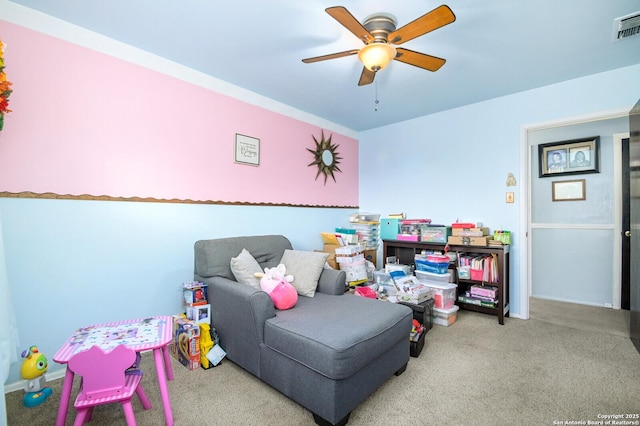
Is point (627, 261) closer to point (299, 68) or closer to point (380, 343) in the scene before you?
point (380, 343)

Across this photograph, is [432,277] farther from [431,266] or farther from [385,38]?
[385,38]

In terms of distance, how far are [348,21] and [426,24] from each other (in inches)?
Answer: 16.7

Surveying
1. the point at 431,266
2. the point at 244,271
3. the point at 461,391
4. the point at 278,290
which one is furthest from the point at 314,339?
the point at 431,266

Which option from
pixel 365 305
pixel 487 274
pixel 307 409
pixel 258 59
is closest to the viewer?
pixel 307 409

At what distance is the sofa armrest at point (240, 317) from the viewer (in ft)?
5.92

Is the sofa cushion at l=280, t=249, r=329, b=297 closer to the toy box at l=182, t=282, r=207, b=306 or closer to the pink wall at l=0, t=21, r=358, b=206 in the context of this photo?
the toy box at l=182, t=282, r=207, b=306

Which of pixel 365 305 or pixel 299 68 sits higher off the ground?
pixel 299 68

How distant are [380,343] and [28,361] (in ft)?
6.69

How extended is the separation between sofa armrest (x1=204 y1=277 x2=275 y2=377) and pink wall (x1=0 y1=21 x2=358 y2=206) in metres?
0.99

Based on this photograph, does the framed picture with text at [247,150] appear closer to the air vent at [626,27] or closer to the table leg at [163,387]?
the table leg at [163,387]

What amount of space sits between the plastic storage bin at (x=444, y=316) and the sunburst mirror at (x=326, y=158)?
2.05 metres

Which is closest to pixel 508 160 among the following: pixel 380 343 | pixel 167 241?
pixel 380 343

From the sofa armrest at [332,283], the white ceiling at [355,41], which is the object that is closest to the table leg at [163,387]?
the sofa armrest at [332,283]

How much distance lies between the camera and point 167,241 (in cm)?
244
